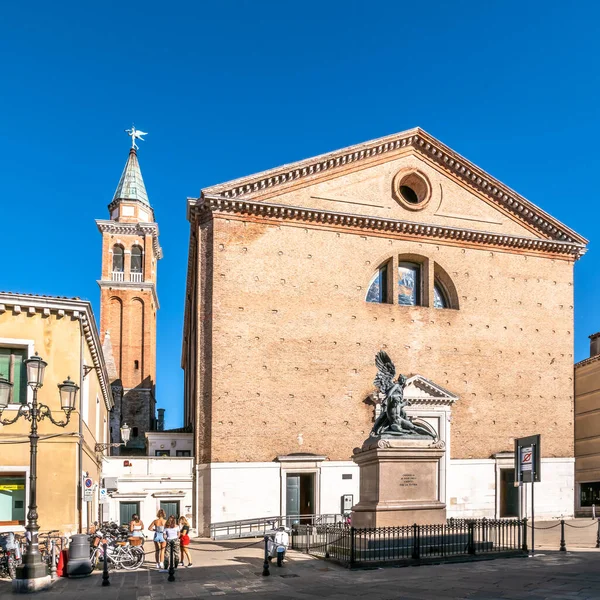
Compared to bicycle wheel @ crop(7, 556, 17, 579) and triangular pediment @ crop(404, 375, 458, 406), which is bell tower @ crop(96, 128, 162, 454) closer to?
triangular pediment @ crop(404, 375, 458, 406)

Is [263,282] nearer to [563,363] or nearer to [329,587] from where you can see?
[563,363]

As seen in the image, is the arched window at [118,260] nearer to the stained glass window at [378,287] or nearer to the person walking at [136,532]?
the stained glass window at [378,287]

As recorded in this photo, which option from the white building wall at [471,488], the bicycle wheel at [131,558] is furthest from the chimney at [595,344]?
the bicycle wheel at [131,558]

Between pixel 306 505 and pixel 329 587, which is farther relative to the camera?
pixel 306 505

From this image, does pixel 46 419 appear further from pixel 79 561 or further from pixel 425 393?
pixel 425 393

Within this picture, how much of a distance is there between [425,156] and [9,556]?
27.0 metres

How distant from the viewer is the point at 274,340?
31531mm

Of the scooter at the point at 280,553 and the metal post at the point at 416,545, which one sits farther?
the scooter at the point at 280,553

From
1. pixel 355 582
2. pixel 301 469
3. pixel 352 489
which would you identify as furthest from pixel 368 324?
pixel 355 582

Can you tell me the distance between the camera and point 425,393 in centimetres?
3322

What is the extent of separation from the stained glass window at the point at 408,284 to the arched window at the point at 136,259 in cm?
2959

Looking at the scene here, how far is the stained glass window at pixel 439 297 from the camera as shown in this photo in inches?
1394

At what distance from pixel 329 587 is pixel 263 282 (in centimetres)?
1852

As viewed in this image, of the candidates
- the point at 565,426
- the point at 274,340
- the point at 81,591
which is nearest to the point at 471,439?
the point at 565,426
